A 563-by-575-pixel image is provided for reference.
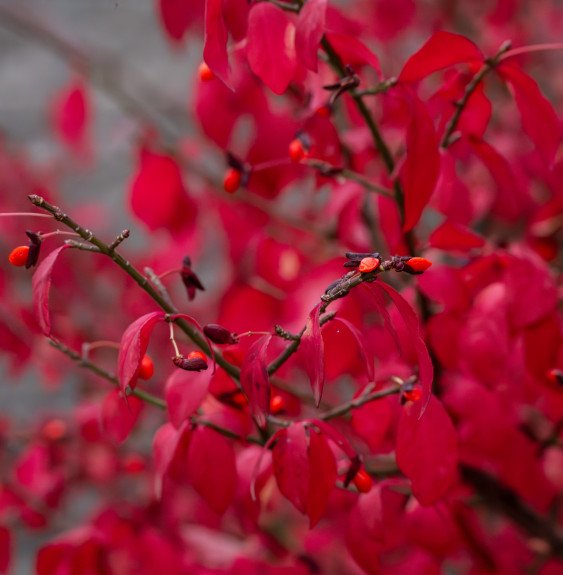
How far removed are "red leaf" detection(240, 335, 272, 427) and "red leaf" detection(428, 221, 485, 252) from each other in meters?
0.23

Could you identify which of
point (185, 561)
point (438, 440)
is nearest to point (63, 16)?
point (185, 561)

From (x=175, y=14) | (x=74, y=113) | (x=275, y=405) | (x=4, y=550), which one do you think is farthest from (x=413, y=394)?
(x=74, y=113)

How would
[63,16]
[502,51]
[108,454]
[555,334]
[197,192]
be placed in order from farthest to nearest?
[63,16] < [197,192] < [108,454] < [555,334] < [502,51]

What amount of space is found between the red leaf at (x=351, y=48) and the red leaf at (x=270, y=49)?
2.2 inches

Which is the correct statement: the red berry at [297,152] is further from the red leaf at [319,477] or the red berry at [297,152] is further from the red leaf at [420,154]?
the red leaf at [319,477]

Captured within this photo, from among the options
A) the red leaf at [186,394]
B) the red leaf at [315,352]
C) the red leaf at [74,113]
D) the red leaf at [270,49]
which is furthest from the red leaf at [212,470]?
the red leaf at [74,113]

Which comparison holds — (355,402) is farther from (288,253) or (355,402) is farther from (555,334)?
(288,253)

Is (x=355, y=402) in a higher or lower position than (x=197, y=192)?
lower

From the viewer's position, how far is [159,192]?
1071mm

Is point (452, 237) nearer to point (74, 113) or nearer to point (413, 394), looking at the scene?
point (413, 394)

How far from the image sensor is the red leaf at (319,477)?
554 millimetres

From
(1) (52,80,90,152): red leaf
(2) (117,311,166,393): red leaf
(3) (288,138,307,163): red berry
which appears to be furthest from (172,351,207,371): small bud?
(1) (52,80,90,152): red leaf

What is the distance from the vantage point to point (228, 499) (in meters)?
0.63

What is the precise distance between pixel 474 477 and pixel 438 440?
13.0 inches
